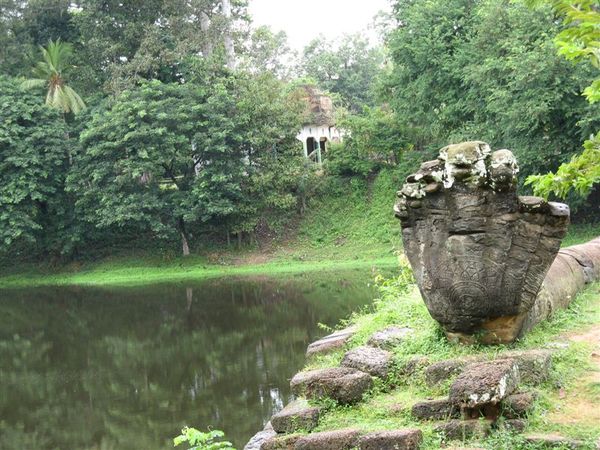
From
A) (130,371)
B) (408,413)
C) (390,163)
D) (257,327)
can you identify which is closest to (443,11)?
(390,163)

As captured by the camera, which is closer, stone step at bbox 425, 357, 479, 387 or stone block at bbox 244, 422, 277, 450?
stone step at bbox 425, 357, 479, 387

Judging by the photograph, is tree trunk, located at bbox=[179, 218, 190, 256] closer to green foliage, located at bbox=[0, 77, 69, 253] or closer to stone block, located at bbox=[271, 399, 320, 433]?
green foliage, located at bbox=[0, 77, 69, 253]

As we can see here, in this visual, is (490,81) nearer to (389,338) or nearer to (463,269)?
(389,338)

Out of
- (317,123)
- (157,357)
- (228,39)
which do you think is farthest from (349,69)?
(157,357)

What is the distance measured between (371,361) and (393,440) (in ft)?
5.54

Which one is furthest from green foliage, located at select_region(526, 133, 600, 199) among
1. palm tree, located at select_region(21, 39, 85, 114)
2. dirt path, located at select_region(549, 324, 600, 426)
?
palm tree, located at select_region(21, 39, 85, 114)

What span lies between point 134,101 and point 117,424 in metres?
19.2

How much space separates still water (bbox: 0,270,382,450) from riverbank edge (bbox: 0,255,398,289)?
2190 millimetres

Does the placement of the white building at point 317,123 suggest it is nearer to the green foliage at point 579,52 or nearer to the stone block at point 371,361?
the stone block at point 371,361

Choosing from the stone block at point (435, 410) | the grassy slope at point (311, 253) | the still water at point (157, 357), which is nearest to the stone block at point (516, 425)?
the stone block at point (435, 410)

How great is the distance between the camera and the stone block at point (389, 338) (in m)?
6.72

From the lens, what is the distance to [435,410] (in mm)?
4836

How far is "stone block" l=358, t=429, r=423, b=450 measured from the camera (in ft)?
14.3

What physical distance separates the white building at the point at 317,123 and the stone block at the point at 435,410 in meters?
30.2
